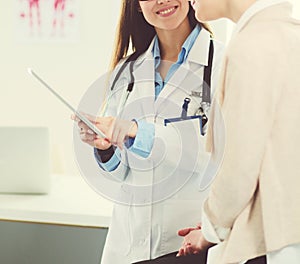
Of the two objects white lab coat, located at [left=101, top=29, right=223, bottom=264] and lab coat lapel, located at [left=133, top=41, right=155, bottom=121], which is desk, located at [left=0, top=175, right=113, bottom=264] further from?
lab coat lapel, located at [left=133, top=41, right=155, bottom=121]

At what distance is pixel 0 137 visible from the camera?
1.47 meters

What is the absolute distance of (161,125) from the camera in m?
1.19

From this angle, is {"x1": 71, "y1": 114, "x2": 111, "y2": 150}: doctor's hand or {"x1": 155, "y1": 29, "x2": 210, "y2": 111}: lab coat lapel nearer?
{"x1": 71, "y1": 114, "x2": 111, "y2": 150}: doctor's hand

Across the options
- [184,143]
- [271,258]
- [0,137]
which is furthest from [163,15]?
[271,258]

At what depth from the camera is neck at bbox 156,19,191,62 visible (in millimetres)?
1316

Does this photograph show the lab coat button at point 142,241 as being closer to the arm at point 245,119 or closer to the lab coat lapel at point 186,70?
the lab coat lapel at point 186,70

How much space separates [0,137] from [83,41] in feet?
4.23

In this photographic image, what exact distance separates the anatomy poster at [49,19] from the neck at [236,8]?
1858mm

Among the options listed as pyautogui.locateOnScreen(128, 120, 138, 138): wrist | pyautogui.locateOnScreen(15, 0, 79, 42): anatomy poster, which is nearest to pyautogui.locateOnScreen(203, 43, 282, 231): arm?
pyautogui.locateOnScreen(128, 120, 138, 138): wrist

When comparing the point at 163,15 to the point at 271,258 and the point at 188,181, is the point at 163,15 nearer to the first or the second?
the point at 188,181

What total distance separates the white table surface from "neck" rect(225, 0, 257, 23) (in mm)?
730

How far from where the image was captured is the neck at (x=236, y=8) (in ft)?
2.84

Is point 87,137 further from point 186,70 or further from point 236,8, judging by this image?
point 236,8

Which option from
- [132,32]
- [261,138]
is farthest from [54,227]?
[261,138]
